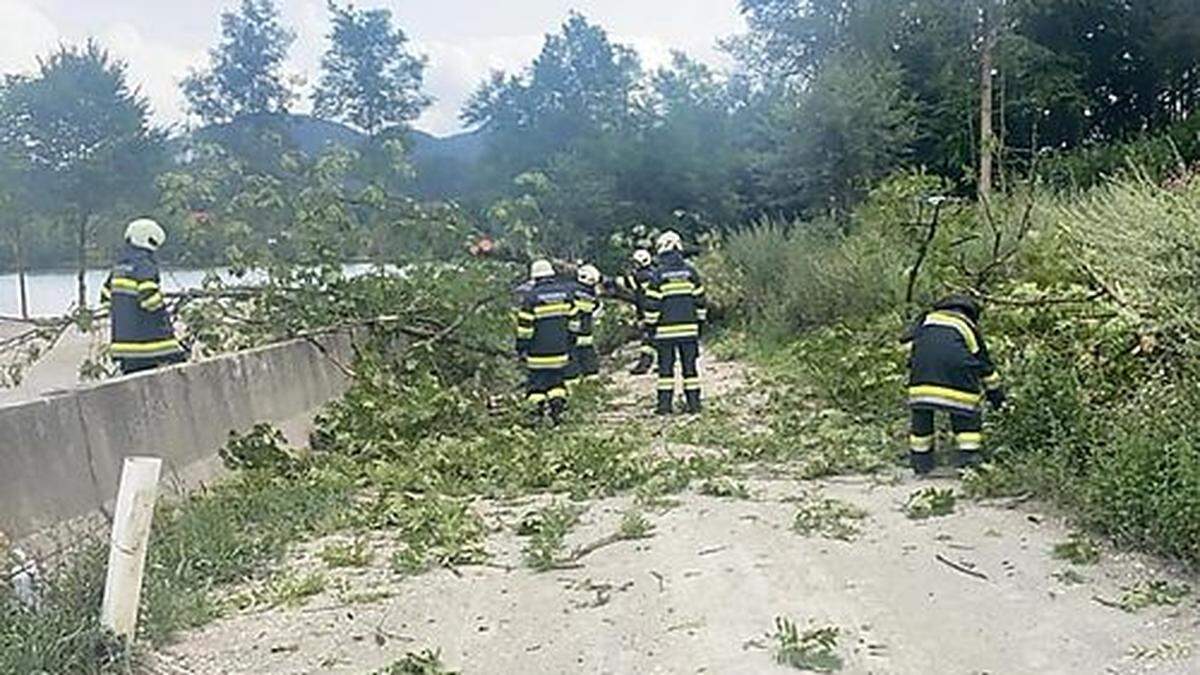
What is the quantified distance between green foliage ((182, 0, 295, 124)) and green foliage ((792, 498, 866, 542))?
4090 centimetres

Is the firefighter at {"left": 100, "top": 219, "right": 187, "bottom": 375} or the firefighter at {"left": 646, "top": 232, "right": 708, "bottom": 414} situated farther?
the firefighter at {"left": 646, "top": 232, "right": 708, "bottom": 414}

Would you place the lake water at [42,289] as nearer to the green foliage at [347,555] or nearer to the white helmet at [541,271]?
the white helmet at [541,271]

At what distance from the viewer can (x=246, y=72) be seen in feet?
159

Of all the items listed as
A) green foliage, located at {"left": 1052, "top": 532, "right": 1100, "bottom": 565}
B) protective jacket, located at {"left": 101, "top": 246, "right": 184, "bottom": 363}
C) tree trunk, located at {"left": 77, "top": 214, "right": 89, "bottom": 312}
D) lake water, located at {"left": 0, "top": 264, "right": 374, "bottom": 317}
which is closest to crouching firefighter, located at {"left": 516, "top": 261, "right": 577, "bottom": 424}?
protective jacket, located at {"left": 101, "top": 246, "right": 184, "bottom": 363}

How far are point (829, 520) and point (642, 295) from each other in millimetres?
9325

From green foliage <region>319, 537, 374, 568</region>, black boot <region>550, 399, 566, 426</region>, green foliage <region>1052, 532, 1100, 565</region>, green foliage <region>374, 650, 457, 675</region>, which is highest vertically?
green foliage <region>374, 650, 457, 675</region>

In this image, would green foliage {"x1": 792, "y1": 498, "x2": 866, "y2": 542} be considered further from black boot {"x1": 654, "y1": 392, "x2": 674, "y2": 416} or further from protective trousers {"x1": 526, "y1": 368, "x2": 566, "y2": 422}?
black boot {"x1": 654, "y1": 392, "x2": 674, "y2": 416}

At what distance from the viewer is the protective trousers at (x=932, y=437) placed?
8.24 m

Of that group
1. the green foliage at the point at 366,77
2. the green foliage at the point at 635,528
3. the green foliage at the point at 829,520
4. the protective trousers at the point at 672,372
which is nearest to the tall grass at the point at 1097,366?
the green foliage at the point at 829,520

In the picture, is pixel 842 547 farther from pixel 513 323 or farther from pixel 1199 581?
pixel 513 323

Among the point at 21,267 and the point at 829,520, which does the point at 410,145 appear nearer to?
the point at 829,520

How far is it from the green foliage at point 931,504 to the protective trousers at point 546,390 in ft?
15.1

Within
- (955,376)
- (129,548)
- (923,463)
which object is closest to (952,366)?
(955,376)

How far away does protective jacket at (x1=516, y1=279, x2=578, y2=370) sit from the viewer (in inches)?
452
